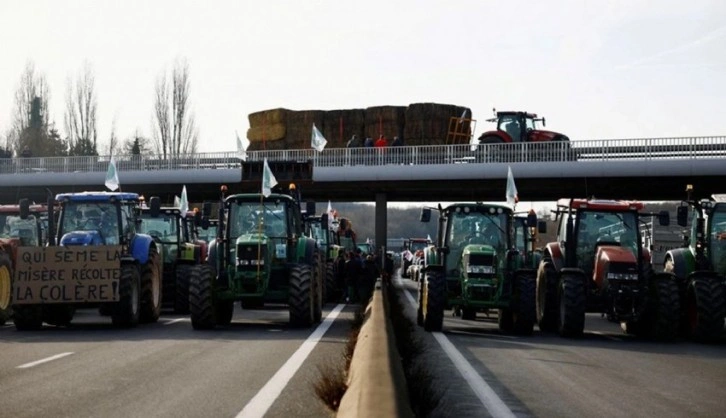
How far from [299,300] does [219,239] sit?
2318 millimetres

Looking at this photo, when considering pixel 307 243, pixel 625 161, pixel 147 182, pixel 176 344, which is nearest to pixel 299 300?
pixel 307 243

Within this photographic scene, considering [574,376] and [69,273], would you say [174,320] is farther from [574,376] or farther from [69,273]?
[574,376]

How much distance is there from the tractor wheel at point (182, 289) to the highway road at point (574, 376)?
8.72 metres

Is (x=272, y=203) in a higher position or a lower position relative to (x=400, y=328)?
higher

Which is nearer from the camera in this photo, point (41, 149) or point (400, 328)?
point (400, 328)

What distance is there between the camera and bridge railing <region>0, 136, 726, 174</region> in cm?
4428

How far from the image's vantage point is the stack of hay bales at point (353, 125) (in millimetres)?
59312

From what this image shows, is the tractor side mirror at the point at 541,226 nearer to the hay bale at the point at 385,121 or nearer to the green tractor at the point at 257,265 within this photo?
the green tractor at the point at 257,265

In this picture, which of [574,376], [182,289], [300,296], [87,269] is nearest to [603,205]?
[300,296]

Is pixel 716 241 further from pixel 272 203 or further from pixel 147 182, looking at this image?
pixel 147 182

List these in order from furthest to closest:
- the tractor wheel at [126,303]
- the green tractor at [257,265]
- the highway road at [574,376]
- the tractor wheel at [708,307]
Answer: the tractor wheel at [126,303] < the green tractor at [257,265] < the tractor wheel at [708,307] < the highway road at [574,376]

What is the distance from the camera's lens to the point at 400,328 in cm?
1666

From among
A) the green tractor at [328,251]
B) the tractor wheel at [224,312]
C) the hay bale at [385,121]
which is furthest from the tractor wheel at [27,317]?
the hay bale at [385,121]

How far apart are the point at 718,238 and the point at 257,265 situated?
365 inches
